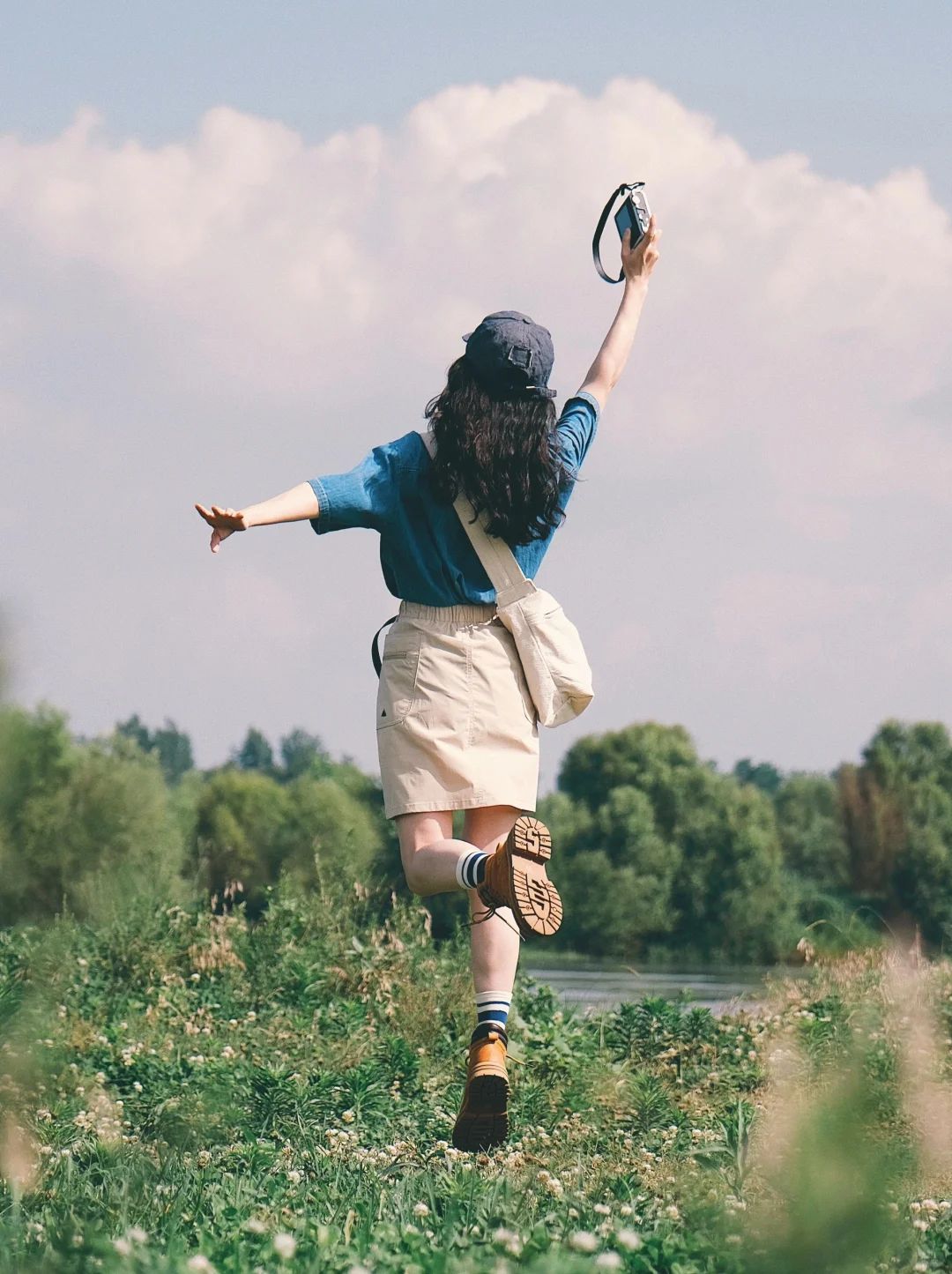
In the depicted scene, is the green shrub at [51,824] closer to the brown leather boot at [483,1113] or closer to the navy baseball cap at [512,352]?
the brown leather boot at [483,1113]

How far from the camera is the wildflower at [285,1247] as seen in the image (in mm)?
2400

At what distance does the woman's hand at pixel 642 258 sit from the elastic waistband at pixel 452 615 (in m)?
1.56

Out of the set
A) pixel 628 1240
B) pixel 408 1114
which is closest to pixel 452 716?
pixel 408 1114

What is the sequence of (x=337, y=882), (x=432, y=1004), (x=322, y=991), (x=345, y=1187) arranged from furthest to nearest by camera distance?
(x=337, y=882) → (x=322, y=991) → (x=432, y=1004) → (x=345, y=1187)

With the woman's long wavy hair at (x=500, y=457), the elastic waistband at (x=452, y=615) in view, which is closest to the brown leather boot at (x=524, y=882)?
the elastic waistband at (x=452, y=615)

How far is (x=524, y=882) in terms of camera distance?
4.13m

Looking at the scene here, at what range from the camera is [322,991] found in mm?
7934

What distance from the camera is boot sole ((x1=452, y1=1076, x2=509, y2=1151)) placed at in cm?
423

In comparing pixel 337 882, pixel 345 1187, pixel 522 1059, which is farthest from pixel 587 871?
pixel 345 1187

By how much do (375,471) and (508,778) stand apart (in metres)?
1.06

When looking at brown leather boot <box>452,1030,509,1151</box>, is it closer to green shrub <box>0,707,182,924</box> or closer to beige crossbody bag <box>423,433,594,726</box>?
beige crossbody bag <box>423,433,594,726</box>

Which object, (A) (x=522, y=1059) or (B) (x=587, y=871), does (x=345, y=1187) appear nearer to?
(A) (x=522, y=1059)

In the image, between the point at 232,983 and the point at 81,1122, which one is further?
the point at 232,983

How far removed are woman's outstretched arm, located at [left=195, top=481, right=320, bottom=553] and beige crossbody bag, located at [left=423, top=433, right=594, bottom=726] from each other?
0.54 meters
